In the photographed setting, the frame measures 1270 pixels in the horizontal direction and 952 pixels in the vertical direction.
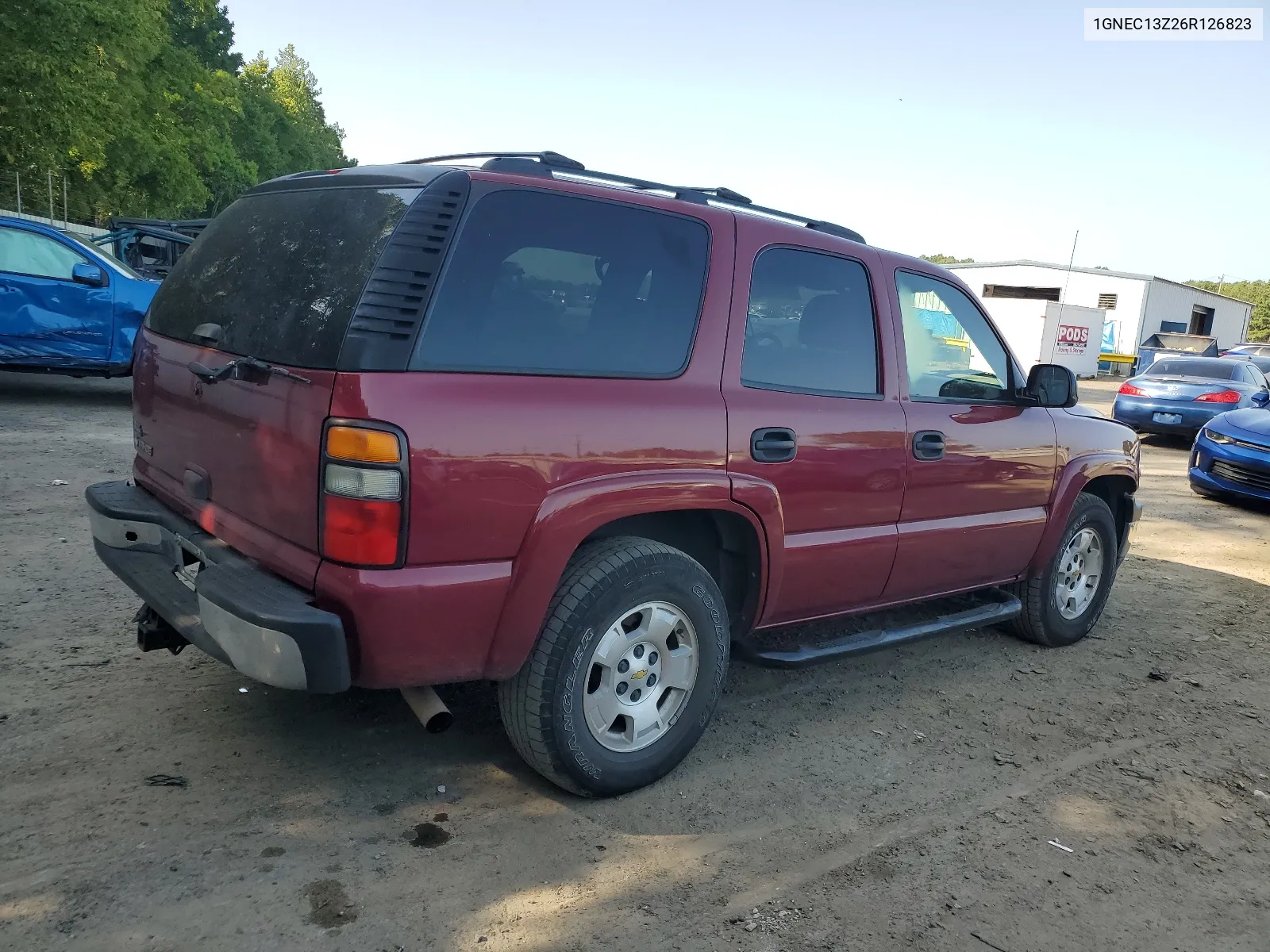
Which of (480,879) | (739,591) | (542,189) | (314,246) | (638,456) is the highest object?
(542,189)

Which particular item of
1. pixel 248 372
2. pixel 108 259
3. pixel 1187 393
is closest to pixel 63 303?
pixel 108 259

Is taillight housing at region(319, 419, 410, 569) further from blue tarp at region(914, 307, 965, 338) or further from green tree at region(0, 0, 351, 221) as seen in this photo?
green tree at region(0, 0, 351, 221)

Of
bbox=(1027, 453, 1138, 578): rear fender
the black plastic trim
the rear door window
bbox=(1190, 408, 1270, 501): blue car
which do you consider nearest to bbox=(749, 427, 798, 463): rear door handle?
the rear door window

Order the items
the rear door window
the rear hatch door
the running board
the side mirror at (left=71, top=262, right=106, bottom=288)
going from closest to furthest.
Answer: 1. the rear hatch door
2. the rear door window
3. the running board
4. the side mirror at (left=71, top=262, right=106, bottom=288)

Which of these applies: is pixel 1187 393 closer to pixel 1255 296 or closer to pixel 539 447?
pixel 539 447

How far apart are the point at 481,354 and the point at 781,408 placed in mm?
1204

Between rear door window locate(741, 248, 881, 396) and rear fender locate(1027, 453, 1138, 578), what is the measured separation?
1.50m

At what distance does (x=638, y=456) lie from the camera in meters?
3.02

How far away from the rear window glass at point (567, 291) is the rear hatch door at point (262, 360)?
0.26 m

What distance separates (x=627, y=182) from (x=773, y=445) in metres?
1.06

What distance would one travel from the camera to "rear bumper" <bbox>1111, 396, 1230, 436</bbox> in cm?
1424

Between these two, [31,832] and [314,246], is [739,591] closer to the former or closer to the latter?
[314,246]

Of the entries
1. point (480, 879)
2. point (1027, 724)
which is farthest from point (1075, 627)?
point (480, 879)

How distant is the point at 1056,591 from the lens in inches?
200
